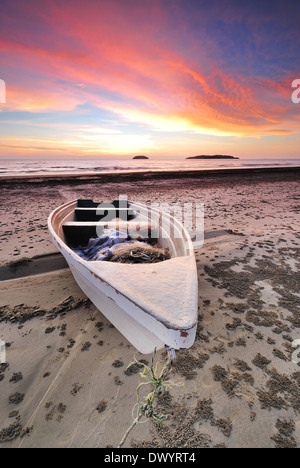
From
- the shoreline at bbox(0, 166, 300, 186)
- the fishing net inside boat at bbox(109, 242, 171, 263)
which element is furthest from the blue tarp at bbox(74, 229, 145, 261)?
the shoreline at bbox(0, 166, 300, 186)

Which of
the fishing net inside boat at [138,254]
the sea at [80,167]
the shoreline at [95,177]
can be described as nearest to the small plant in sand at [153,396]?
the fishing net inside boat at [138,254]

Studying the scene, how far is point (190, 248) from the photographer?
3090 mm

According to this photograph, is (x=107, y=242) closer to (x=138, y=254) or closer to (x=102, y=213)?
(x=138, y=254)

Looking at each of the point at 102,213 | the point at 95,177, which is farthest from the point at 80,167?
the point at 102,213

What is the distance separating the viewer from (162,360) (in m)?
2.48

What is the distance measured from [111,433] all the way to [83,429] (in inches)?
9.7

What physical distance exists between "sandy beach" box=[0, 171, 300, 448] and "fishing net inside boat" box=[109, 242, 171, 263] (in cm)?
86

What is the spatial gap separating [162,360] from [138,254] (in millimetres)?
1565

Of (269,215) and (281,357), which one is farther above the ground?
(269,215)

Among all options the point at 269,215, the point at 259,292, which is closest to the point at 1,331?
the point at 259,292

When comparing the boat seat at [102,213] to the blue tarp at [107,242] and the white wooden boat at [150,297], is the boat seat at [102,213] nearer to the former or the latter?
the blue tarp at [107,242]

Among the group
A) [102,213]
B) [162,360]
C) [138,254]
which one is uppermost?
[102,213]

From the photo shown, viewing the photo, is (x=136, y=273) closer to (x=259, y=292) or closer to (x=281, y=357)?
(x=281, y=357)
